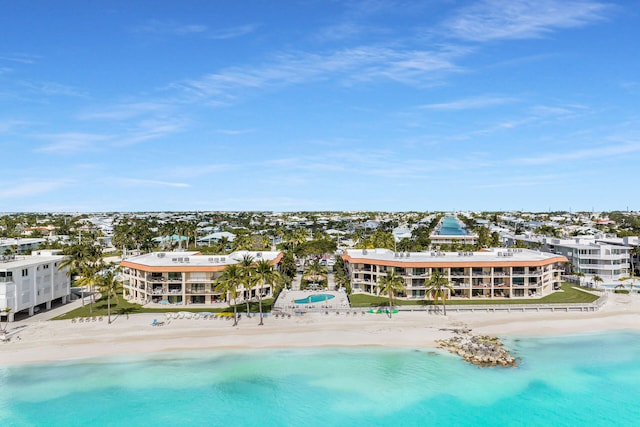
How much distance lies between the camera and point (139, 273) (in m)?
82.8

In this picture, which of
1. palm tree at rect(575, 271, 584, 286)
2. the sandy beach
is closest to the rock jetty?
the sandy beach

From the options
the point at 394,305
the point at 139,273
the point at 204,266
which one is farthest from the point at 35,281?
the point at 394,305

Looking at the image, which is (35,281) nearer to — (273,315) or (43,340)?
(43,340)

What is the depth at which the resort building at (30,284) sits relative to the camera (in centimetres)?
6638

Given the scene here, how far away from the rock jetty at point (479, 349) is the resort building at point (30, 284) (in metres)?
60.7

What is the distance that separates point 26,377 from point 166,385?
15.6m

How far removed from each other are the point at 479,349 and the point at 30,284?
6602cm

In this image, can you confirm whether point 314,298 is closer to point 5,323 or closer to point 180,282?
point 180,282

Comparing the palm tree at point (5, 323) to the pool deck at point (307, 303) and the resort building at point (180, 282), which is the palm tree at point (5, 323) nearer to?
the resort building at point (180, 282)

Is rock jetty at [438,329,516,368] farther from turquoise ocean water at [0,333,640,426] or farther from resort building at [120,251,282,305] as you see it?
resort building at [120,251,282,305]

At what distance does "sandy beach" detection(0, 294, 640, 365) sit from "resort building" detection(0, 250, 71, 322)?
405 cm

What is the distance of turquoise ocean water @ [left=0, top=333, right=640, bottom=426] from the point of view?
41781mm

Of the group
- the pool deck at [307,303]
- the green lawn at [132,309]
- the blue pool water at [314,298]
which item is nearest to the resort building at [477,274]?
the pool deck at [307,303]

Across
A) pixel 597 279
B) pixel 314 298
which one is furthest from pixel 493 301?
pixel 314 298
